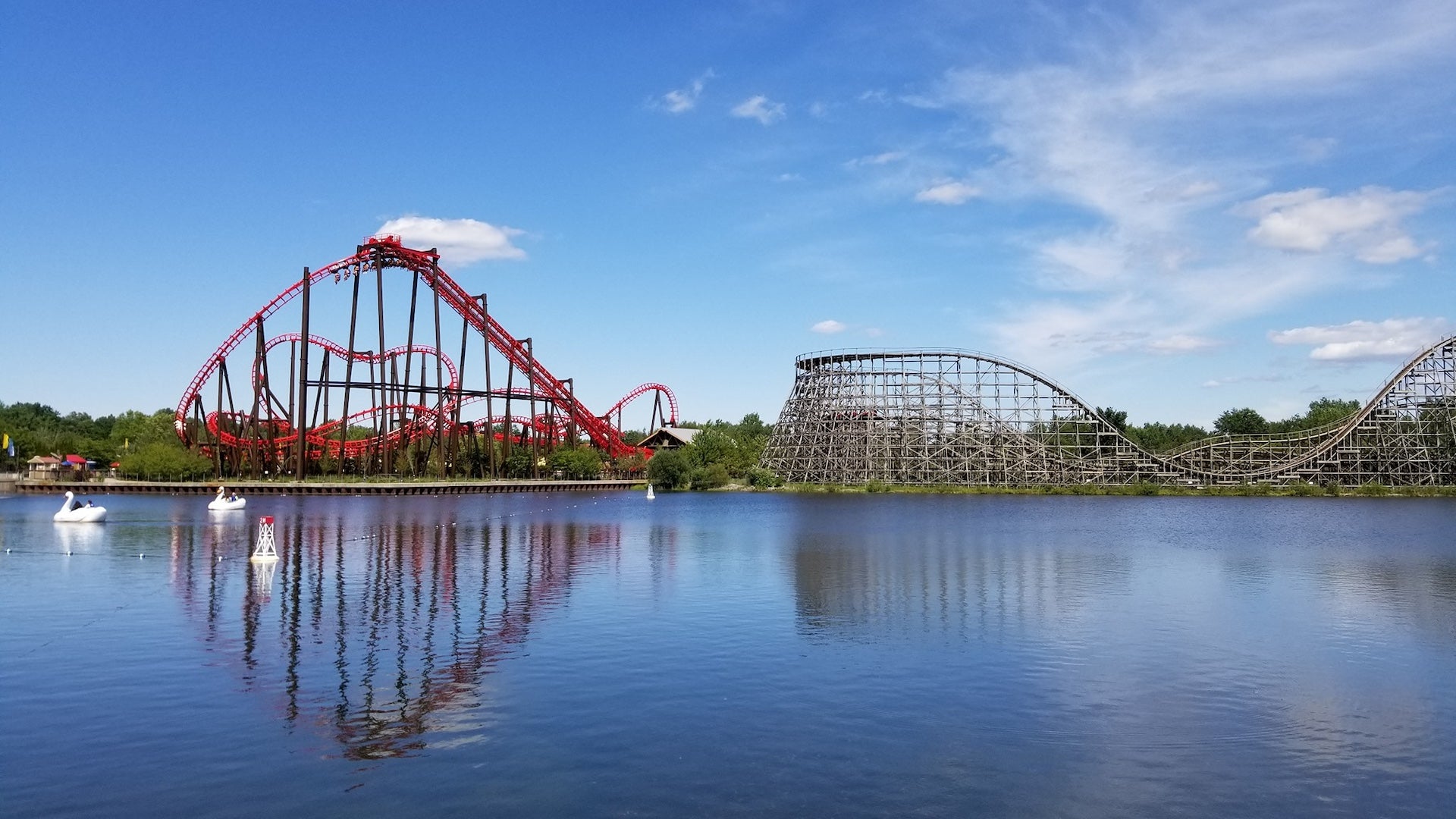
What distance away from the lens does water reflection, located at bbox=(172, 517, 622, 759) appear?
11.2 meters

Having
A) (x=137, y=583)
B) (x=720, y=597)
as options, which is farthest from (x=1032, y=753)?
(x=137, y=583)

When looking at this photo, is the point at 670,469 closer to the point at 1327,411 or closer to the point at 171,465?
the point at 171,465

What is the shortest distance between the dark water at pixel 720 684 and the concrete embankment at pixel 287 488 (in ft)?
106

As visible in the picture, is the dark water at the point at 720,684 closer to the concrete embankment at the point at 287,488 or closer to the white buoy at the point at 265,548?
the white buoy at the point at 265,548

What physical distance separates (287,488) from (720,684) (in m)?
52.4

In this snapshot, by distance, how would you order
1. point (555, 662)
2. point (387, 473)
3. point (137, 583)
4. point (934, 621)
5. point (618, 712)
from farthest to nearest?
point (387, 473), point (137, 583), point (934, 621), point (555, 662), point (618, 712)

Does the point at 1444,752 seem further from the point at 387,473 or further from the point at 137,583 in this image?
the point at 387,473

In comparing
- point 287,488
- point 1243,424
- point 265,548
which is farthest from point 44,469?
point 1243,424

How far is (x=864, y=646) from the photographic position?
15.2 metres

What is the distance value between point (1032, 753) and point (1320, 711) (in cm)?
408

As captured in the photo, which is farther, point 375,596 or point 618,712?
point 375,596

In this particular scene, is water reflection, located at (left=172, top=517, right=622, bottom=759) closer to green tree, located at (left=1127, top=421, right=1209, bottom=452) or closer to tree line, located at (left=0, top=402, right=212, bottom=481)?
tree line, located at (left=0, top=402, right=212, bottom=481)

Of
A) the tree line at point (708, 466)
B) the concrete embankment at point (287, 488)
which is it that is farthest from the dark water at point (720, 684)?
the tree line at point (708, 466)

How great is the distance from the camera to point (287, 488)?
2324 inches
